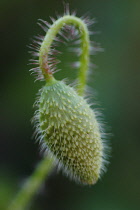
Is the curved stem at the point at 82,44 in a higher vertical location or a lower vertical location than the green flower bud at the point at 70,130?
higher

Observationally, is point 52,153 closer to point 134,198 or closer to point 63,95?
point 63,95

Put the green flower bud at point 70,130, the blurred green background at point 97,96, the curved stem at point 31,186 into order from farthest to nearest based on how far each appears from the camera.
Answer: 1. the blurred green background at point 97,96
2. the curved stem at point 31,186
3. the green flower bud at point 70,130

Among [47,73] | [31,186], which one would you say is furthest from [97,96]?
[47,73]

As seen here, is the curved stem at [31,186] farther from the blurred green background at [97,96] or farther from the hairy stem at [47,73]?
the blurred green background at [97,96]

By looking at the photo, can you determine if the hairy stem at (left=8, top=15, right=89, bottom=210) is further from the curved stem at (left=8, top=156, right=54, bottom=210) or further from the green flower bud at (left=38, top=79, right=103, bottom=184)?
the green flower bud at (left=38, top=79, right=103, bottom=184)

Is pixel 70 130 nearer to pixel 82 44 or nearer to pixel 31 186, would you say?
pixel 82 44

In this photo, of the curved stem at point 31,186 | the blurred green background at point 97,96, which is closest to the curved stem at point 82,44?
the curved stem at point 31,186

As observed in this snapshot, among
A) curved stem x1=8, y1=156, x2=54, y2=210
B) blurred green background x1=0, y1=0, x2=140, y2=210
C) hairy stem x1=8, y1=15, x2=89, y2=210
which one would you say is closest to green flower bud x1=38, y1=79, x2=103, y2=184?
hairy stem x1=8, y1=15, x2=89, y2=210
